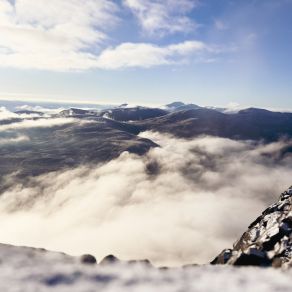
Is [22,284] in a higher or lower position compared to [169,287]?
lower

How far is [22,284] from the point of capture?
87500 mm

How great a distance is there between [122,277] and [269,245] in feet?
121

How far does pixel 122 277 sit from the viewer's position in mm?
89188

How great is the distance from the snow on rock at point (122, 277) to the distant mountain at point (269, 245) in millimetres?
3335

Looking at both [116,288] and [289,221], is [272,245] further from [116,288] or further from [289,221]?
[116,288]

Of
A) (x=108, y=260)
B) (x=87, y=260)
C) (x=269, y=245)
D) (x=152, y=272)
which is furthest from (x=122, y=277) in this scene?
(x=269, y=245)

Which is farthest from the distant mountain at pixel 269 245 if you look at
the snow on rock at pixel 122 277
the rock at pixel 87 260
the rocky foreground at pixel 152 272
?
the rock at pixel 87 260

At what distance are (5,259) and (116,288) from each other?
39.3 meters

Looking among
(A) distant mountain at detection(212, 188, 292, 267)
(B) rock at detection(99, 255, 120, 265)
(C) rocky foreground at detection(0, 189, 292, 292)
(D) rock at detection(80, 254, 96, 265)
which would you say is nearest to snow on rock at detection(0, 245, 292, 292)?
(C) rocky foreground at detection(0, 189, 292, 292)

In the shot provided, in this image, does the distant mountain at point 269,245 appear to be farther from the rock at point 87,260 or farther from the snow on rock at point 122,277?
the rock at point 87,260

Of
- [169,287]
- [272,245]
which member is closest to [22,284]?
[169,287]

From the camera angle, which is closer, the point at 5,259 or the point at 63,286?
the point at 63,286

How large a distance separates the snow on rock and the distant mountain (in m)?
3.34

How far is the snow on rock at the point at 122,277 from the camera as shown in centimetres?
7538
